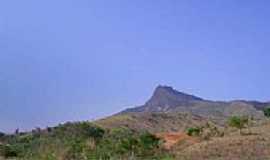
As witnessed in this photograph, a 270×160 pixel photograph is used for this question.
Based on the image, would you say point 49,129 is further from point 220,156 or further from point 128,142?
point 220,156

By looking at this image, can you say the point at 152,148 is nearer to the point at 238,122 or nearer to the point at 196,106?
the point at 238,122

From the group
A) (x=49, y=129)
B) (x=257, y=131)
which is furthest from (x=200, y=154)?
(x=49, y=129)

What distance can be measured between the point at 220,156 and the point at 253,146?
380 centimetres

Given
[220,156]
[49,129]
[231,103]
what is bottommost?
[220,156]

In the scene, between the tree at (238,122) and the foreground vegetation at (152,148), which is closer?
the foreground vegetation at (152,148)

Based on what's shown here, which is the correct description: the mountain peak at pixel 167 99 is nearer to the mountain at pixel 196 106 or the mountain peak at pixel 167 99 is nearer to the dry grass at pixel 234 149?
the mountain at pixel 196 106

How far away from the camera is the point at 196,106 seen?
346 ft

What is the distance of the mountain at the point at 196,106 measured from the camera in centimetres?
9011

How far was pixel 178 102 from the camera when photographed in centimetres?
11650

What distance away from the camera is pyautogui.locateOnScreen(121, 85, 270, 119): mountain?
90.1 meters

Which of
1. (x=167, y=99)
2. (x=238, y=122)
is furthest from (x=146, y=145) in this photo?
(x=167, y=99)

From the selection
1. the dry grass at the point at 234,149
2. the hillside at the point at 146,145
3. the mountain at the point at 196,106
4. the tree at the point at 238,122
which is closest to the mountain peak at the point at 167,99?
the mountain at the point at 196,106

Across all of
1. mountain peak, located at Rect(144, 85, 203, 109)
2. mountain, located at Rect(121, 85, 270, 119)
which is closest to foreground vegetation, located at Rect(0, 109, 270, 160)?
mountain, located at Rect(121, 85, 270, 119)

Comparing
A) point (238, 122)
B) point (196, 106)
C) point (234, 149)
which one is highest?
point (196, 106)
